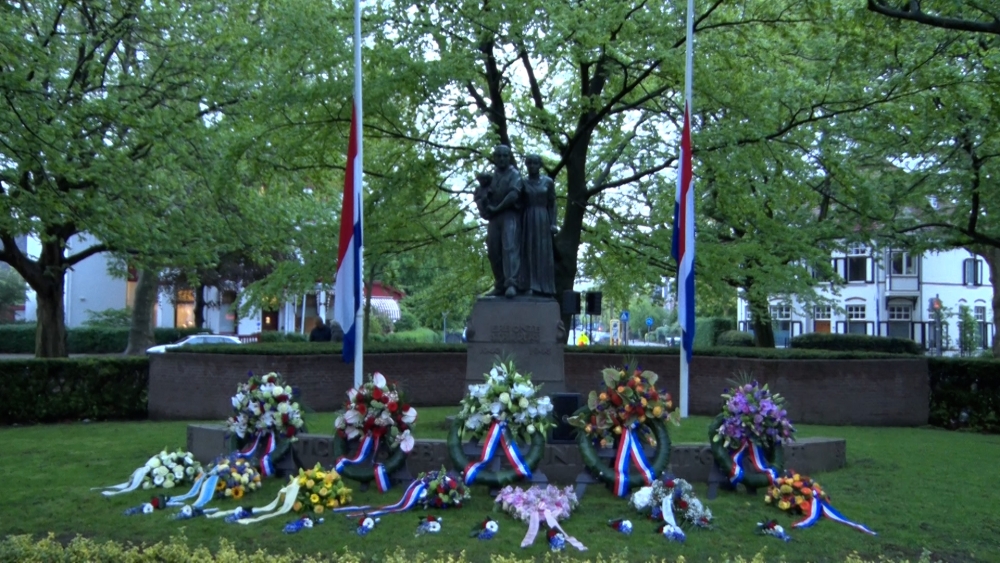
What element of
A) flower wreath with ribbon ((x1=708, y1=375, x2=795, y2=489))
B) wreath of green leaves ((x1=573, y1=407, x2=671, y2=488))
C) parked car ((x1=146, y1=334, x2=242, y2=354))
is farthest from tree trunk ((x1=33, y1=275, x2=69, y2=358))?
flower wreath with ribbon ((x1=708, y1=375, x2=795, y2=489))

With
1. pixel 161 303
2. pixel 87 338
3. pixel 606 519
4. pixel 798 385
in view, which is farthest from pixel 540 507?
pixel 161 303

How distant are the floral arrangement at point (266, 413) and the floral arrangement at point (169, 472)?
0.60 meters

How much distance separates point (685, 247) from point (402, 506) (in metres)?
6.00

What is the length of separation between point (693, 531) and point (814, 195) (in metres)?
11.8

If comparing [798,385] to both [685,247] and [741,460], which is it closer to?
[685,247]

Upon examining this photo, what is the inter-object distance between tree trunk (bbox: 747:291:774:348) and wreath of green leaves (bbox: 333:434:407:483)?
42.6ft

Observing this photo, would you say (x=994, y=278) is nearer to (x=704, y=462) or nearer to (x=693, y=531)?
(x=704, y=462)

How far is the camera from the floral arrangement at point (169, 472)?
31.0 ft

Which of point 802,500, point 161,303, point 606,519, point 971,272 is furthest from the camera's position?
point 971,272

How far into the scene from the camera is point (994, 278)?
26.0 m

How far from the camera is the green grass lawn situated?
23.5ft

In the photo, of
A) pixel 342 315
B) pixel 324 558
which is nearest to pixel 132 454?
pixel 342 315

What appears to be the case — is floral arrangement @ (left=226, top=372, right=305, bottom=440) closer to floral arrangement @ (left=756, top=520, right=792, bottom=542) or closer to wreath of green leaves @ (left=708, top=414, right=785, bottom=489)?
wreath of green leaves @ (left=708, top=414, right=785, bottom=489)

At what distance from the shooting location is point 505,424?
869 cm
